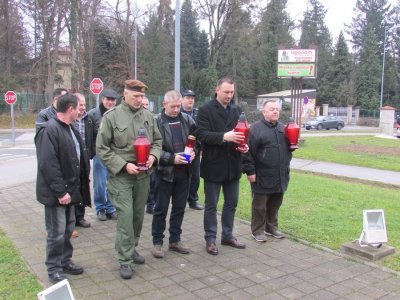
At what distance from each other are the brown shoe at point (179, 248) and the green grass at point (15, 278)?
1.60 meters

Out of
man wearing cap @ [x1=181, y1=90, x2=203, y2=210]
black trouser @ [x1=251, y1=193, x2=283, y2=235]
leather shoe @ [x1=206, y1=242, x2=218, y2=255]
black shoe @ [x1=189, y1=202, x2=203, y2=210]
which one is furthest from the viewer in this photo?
black shoe @ [x1=189, y1=202, x2=203, y2=210]

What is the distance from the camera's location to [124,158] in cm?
452

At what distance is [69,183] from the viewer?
430cm

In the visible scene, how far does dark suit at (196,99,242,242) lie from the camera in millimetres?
5152

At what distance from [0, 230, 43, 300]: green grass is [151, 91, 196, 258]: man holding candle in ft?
4.57

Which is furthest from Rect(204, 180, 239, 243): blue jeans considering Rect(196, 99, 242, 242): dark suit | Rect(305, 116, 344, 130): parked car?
Rect(305, 116, 344, 130): parked car

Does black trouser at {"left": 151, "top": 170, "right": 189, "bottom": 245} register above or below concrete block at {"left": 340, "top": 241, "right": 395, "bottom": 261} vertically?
above

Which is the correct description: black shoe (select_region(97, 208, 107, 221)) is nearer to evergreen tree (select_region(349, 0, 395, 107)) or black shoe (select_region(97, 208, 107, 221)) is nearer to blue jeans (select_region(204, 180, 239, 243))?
blue jeans (select_region(204, 180, 239, 243))

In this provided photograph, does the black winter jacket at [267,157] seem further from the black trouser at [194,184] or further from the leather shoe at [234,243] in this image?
the black trouser at [194,184]

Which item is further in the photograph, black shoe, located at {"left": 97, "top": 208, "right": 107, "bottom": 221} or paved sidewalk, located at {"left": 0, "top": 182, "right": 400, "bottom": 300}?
black shoe, located at {"left": 97, "top": 208, "right": 107, "bottom": 221}

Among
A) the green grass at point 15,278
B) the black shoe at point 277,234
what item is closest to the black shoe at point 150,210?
the black shoe at point 277,234

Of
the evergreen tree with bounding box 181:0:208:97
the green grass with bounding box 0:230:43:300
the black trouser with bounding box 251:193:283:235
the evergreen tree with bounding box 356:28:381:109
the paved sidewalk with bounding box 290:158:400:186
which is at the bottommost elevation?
the paved sidewalk with bounding box 290:158:400:186

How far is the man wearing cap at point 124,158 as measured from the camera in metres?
4.47

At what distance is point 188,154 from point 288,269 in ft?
5.46
